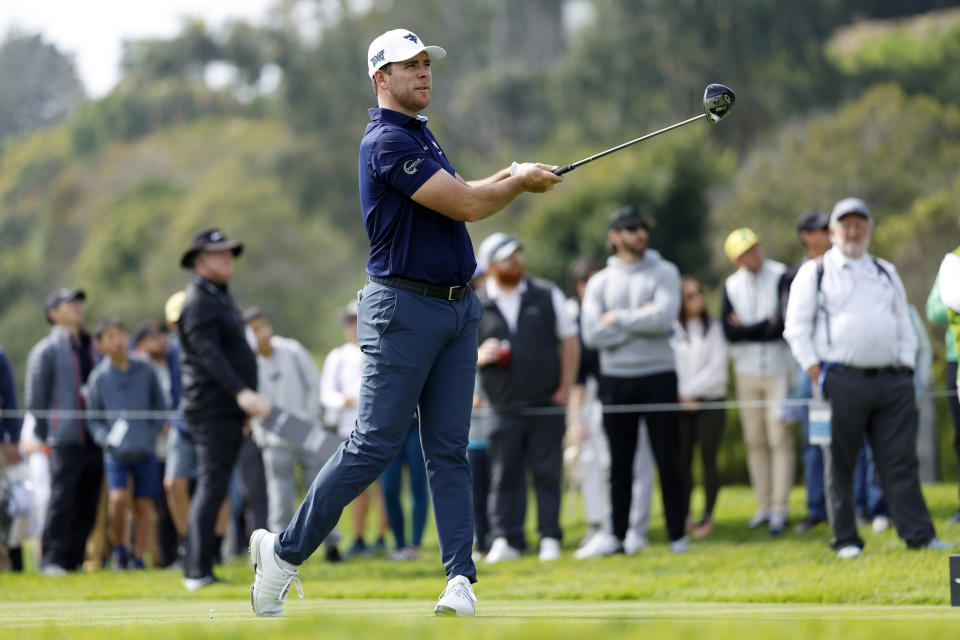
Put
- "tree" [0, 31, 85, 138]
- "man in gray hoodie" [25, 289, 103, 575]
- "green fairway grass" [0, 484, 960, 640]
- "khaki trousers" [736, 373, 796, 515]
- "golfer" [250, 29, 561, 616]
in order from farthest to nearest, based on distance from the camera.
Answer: "tree" [0, 31, 85, 138] → "man in gray hoodie" [25, 289, 103, 575] → "khaki trousers" [736, 373, 796, 515] → "golfer" [250, 29, 561, 616] → "green fairway grass" [0, 484, 960, 640]

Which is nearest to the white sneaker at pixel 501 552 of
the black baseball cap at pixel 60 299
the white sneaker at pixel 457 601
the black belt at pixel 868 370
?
the black belt at pixel 868 370

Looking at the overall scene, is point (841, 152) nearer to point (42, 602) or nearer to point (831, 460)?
point (831, 460)

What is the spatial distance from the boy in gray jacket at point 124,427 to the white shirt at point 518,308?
317cm

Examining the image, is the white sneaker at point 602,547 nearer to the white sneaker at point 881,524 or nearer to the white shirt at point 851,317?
the white sneaker at point 881,524

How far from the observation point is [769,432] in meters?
11.6

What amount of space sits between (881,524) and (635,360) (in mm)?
2123

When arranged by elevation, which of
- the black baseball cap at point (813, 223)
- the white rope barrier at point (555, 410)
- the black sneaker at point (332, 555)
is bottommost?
the black sneaker at point (332, 555)

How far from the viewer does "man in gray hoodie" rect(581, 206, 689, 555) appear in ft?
34.2

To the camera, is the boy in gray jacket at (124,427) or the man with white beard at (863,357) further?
the boy in gray jacket at (124,427)

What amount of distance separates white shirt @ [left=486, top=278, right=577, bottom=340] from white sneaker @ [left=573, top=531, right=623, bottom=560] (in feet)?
5.06

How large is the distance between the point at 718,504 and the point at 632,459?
3546mm

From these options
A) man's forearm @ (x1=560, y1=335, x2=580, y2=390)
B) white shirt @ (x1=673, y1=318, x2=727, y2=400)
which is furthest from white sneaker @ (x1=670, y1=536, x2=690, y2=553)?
white shirt @ (x1=673, y1=318, x2=727, y2=400)

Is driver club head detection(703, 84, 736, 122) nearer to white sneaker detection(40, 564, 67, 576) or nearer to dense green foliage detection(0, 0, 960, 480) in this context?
white sneaker detection(40, 564, 67, 576)

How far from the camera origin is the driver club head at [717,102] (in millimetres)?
6613
